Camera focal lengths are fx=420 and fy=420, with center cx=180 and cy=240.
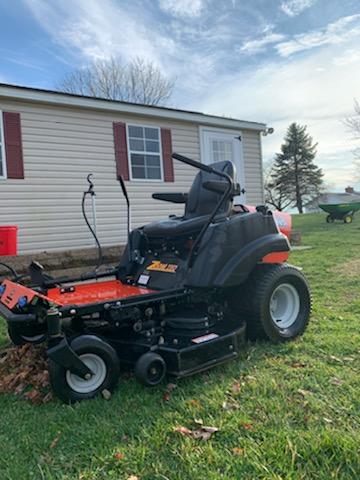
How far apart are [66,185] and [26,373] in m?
5.50

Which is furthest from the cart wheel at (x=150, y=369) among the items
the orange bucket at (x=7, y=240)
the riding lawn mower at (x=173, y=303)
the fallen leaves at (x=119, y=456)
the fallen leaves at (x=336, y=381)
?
the orange bucket at (x=7, y=240)

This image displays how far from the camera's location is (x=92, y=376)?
8.64 ft

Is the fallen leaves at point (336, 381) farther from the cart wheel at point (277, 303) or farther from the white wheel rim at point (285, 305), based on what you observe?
the white wheel rim at point (285, 305)

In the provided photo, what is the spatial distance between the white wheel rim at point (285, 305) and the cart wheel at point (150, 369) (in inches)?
54.0

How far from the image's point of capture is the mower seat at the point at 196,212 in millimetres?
3418

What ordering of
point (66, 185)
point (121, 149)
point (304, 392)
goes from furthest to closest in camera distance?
point (121, 149)
point (66, 185)
point (304, 392)

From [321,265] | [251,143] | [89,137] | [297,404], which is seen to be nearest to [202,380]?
[297,404]

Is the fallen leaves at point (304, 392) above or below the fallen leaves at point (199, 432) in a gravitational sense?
above

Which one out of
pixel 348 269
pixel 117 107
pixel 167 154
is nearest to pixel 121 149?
pixel 117 107

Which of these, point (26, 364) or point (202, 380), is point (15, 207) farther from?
point (202, 380)

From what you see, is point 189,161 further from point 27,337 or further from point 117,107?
point 117,107

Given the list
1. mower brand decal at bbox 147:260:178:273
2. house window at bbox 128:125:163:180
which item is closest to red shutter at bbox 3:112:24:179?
house window at bbox 128:125:163:180

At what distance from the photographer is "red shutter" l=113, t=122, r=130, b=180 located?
860cm

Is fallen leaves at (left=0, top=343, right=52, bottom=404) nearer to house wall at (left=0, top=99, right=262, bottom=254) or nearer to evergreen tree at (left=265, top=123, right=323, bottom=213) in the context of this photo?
house wall at (left=0, top=99, right=262, bottom=254)
